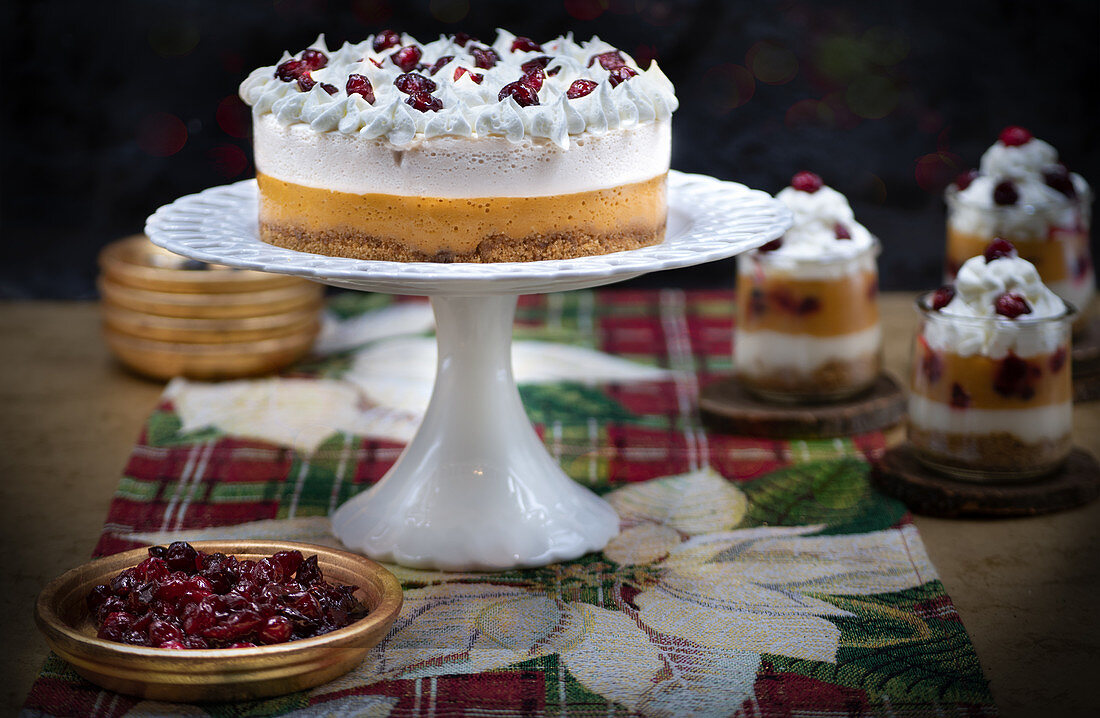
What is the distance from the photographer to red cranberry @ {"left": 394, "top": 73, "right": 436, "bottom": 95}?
1.66 metres

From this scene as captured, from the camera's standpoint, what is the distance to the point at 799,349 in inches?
94.8

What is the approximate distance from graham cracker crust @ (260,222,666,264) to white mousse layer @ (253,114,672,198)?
0.20ft

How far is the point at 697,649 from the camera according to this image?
5.33 feet

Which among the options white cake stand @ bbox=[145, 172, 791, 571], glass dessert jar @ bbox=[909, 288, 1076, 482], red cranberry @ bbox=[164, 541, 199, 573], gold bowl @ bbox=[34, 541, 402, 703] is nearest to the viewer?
gold bowl @ bbox=[34, 541, 402, 703]

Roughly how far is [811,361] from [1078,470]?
51 cm

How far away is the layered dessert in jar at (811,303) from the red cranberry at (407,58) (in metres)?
0.85

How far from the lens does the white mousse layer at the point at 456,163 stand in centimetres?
162

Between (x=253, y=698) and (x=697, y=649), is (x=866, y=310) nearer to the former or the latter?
(x=697, y=649)

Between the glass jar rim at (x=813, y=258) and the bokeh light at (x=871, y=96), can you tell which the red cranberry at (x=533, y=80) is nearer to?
the glass jar rim at (x=813, y=258)

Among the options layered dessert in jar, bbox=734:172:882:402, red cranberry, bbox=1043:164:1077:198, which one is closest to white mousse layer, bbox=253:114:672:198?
layered dessert in jar, bbox=734:172:882:402

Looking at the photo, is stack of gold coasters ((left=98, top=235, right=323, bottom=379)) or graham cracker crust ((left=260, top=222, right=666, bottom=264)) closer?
graham cracker crust ((left=260, top=222, right=666, bottom=264))

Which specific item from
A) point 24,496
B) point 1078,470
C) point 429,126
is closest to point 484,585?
point 429,126

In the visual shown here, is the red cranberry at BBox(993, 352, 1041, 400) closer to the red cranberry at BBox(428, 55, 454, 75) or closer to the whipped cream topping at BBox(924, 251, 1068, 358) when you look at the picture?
the whipped cream topping at BBox(924, 251, 1068, 358)

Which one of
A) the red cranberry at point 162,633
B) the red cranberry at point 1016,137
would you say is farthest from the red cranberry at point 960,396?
the red cranberry at point 162,633
